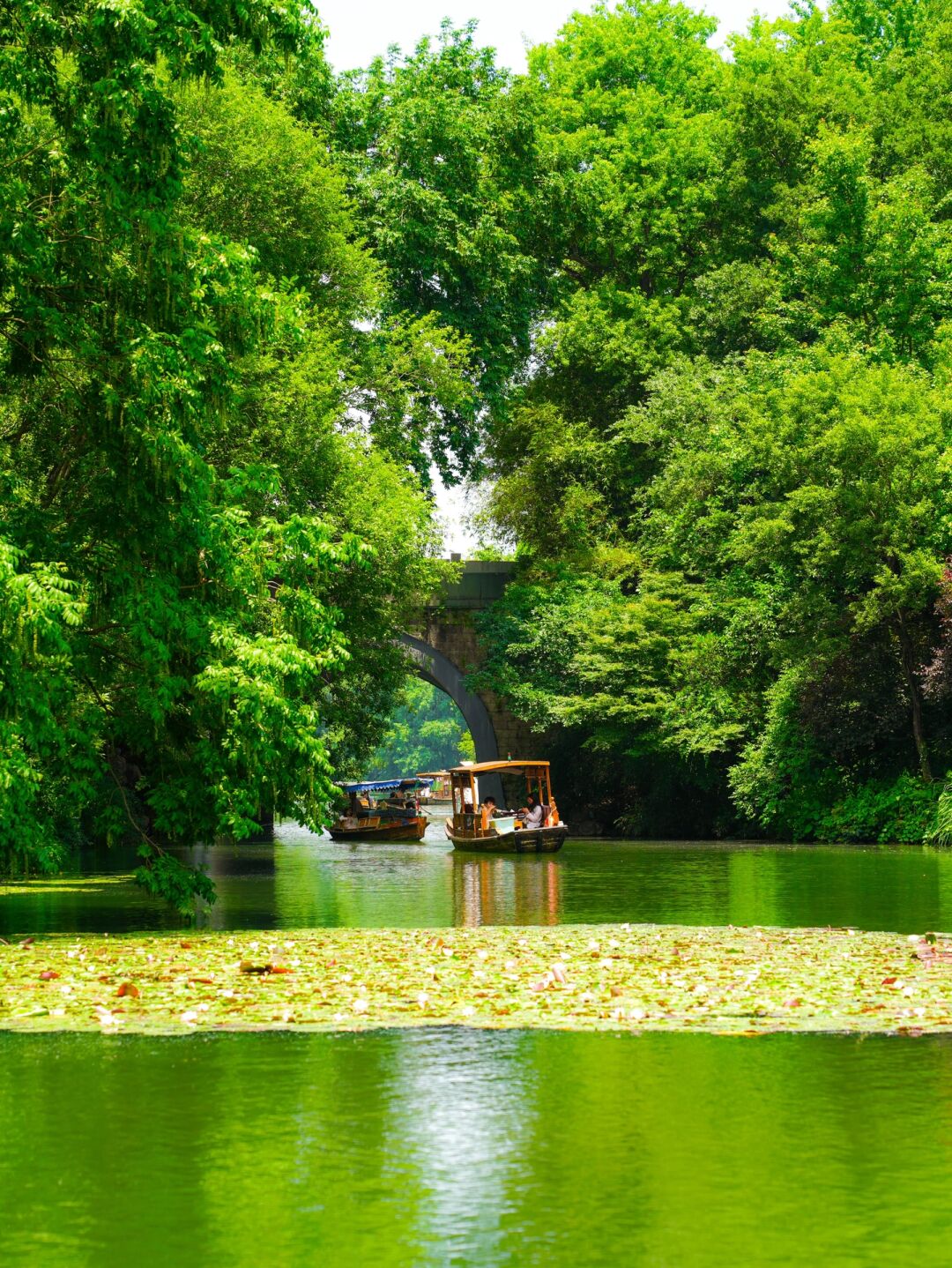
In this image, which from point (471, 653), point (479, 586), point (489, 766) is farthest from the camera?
point (471, 653)

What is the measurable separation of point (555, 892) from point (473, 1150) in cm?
1541

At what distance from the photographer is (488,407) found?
A: 44188 millimetres

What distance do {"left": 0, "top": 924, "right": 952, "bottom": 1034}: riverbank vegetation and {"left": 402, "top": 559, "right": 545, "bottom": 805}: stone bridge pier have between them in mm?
31957

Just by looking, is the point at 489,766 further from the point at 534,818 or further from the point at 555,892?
the point at 555,892

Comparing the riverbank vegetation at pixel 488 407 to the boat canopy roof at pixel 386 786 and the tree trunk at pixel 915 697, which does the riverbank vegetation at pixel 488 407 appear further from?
the boat canopy roof at pixel 386 786

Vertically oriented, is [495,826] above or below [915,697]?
below

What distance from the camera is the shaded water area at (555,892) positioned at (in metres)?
17.3

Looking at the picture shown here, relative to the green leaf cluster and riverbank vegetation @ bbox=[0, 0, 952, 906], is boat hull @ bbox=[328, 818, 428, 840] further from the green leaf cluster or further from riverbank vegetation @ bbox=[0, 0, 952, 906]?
the green leaf cluster

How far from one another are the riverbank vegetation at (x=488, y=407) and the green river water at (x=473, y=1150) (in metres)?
6.46

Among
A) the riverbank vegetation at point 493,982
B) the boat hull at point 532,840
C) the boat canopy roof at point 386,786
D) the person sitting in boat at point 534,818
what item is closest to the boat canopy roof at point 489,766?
the person sitting in boat at point 534,818

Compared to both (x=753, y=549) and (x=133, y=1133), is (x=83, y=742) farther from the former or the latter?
(x=753, y=549)

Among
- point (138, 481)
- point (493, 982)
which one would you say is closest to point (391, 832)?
point (138, 481)

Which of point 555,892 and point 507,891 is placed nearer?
point 555,892

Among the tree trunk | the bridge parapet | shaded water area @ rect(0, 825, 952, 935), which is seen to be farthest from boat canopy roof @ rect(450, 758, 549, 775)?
the bridge parapet
